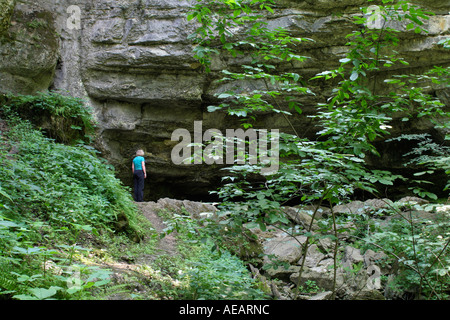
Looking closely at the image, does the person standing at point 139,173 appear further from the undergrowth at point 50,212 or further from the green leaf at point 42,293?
the green leaf at point 42,293

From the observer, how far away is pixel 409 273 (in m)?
3.96

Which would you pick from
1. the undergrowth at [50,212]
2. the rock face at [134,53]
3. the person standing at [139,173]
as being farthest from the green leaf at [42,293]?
the rock face at [134,53]

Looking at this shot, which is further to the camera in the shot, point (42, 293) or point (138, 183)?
point (138, 183)

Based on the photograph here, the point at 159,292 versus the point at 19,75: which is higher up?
the point at 19,75

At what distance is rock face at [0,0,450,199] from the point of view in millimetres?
8000

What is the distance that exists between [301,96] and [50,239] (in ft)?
26.7

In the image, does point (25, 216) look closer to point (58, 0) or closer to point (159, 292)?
point (159, 292)

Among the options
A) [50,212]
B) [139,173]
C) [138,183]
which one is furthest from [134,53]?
[50,212]

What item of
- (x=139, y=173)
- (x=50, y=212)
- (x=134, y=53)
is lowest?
(x=50, y=212)

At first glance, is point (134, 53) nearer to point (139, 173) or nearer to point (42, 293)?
point (139, 173)

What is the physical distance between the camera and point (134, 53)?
8.95 m

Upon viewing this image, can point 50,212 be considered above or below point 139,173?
below
